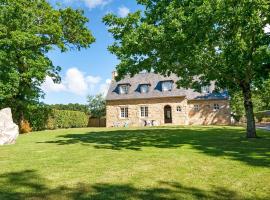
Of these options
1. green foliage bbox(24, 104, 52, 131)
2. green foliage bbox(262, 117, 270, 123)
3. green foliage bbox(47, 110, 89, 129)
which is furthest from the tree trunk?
green foliage bbox(262, 117, 270, 123)

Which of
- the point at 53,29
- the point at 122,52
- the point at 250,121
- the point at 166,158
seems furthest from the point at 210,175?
the point at 53,29

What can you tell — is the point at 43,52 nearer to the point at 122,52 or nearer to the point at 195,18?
the point at 122,52

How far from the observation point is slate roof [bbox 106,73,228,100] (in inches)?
1885

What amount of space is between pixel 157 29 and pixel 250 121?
893 cm

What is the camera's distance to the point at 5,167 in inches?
403

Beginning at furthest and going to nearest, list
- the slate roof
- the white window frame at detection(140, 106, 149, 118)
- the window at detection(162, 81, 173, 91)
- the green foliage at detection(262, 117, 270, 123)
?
the green foliage at detection(262, 117, 270, 123), the white window frame at detection(140, 106, 149, 118), the window at detection(162, 81, 173, 91), the slate roof

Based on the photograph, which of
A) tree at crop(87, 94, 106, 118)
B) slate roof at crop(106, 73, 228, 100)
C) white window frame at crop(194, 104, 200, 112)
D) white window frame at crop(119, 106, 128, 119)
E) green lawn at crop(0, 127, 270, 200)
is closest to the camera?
green lawn at crop(0, 127, 270, 200)

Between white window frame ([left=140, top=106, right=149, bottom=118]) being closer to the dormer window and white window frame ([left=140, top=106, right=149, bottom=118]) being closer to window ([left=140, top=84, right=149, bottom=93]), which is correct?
window ([left=140, top=84, right=149, bottom=93])

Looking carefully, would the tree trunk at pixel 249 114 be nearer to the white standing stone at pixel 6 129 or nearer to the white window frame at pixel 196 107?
the white standing stone at pixel 6 129

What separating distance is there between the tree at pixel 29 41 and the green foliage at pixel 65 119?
6.66 m

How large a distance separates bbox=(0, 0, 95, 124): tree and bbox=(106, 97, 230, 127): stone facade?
1593 cm

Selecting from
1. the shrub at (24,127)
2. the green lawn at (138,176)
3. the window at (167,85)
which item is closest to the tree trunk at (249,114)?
the green lawn at (138,176)

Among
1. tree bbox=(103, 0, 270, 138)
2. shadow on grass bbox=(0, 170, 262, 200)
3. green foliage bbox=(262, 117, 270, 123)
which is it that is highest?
tree bbox=(103, 0, 270, 138)

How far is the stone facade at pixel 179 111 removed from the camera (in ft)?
155
